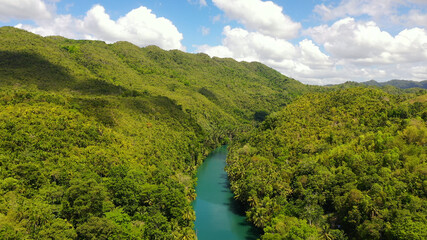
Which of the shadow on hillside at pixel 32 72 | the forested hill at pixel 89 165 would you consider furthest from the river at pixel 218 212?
the shadow on hillside at pixel 32 72

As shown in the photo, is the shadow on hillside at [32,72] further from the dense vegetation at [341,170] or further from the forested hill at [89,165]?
the dense vegetation at [341,170]

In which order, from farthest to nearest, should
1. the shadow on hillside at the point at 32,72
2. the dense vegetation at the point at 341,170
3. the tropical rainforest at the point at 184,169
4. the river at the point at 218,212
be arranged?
the shadow on hillside at the point at 32,72 → the river at the point at 218,212 → the dense vegetation at the point at 341,170 → the tropical rainforest at the point at 184,169

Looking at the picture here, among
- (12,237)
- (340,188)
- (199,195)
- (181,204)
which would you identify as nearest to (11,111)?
(12,237)

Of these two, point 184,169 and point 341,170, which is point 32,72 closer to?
point 184,169

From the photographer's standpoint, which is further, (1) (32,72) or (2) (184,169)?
(1) (32,72)

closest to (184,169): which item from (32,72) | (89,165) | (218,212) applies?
(218,212)

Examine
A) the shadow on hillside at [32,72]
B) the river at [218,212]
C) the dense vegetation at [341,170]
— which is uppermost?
the shadow on hillside at [32,72]

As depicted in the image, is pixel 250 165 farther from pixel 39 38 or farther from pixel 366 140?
pixel 39 38
